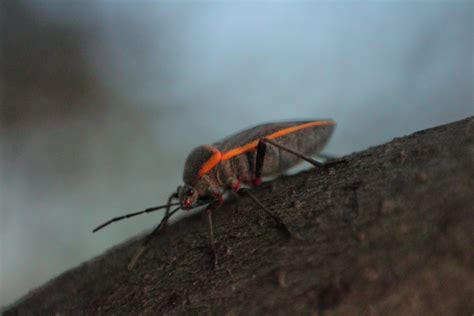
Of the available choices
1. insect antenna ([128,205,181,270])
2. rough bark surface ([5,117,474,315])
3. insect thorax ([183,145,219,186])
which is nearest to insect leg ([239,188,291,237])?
rough bark surface ([5,117,474,315])

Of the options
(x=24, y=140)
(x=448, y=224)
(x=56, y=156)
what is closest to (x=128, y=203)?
(x=56, y=156)

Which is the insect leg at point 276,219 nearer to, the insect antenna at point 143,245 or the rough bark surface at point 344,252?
the rough bark surface at point 344,252

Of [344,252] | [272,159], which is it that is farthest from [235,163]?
[344,252]

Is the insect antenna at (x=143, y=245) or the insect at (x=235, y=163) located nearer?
the insect antenna at (x=143, y=245)

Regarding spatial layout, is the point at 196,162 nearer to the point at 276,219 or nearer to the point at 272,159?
the point at 272,159

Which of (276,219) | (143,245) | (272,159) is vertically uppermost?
(276,219)

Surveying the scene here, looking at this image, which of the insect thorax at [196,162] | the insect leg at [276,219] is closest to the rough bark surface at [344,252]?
the insect leg at [276,219]

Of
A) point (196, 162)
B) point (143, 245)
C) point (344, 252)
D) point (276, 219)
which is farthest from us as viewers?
point (196, 162)

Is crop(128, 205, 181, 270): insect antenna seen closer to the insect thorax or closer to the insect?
the insect
